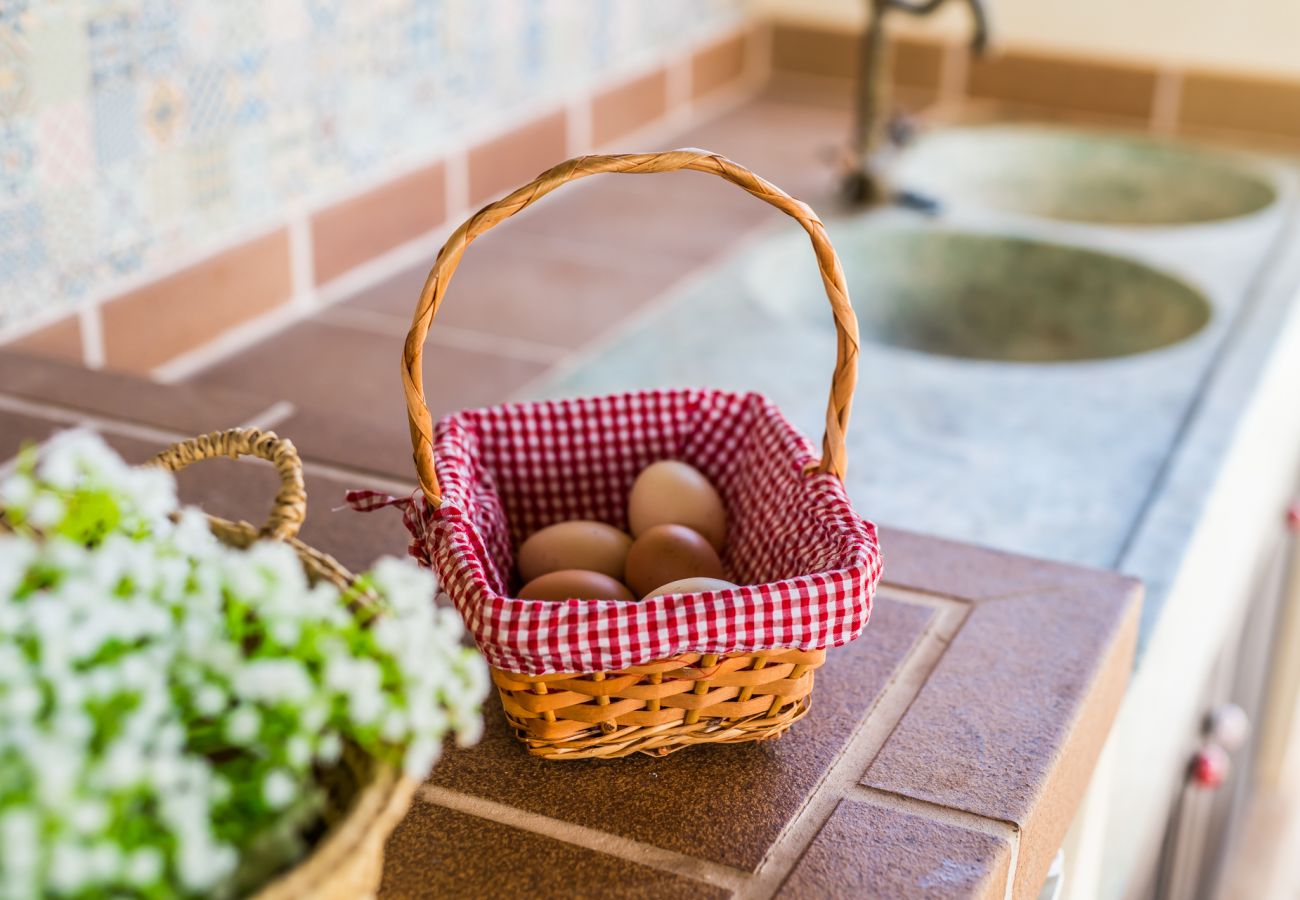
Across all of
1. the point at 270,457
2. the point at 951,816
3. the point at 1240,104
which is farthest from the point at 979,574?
the point at 1240,104

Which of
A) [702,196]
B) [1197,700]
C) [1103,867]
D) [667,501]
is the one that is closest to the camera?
[667,501]

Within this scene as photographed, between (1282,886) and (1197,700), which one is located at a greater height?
(1197,700)

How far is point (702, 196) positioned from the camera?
5.96 ft

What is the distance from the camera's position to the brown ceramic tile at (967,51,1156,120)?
2.14m

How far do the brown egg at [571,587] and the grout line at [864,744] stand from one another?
134 mm

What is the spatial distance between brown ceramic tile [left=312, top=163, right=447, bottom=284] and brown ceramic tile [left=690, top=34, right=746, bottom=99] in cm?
69

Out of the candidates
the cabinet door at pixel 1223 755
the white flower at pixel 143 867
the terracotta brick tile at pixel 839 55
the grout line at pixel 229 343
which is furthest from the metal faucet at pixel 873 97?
the white flower at pixel 143 867

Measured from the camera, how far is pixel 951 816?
0.67 meters

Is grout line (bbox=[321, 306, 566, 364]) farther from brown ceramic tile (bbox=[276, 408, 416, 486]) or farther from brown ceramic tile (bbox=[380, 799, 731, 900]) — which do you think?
brown ceramic tile (bbox=[380, 799, 731, 900])

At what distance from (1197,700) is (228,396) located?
3.02ft

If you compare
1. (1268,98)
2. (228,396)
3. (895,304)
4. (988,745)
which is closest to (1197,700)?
(895,304)

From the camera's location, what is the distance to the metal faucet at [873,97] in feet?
5.78

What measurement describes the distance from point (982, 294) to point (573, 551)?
1104mm

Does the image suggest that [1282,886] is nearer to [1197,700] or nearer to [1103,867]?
[1197,700]
